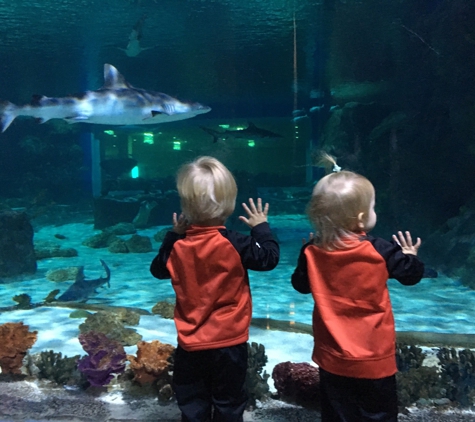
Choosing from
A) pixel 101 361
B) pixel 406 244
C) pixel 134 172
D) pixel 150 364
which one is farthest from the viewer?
pixel 134 172

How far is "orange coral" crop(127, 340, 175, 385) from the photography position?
2814 millimetres

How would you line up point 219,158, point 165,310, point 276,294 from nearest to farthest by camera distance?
point 165,310 < point 276,294 < point 219,158

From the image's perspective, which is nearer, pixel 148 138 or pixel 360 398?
pixel 360 398

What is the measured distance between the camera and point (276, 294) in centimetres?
749

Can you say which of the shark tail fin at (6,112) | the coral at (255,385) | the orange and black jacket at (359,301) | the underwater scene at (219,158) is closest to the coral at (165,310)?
the underwater scene at (219,158)

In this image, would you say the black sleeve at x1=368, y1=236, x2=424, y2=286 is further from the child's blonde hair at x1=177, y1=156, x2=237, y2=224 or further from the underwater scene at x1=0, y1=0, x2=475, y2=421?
the underwater scene at x1=0, y1=0, x2=475, y2=421

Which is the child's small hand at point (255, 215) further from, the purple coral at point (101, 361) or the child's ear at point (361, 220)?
the purple coral at point (101, 361)

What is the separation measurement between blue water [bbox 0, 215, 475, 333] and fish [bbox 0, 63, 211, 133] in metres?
3.04

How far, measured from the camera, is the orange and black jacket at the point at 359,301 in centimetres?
200

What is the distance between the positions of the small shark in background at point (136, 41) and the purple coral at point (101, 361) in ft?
46.9

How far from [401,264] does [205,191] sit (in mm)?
1082

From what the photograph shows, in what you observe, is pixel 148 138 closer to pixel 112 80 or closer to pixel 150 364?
pixel 112 80

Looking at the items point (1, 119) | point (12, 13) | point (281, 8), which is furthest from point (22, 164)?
point (1, 119)

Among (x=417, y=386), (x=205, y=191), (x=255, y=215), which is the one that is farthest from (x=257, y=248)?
(x=417, y=386)
